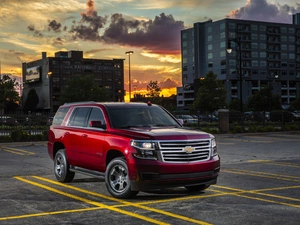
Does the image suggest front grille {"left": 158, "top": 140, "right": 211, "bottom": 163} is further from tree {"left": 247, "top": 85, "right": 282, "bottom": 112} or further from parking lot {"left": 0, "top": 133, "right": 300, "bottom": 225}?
tree {"left": 247, "top": 85, "right": 282, "bottom": 112}

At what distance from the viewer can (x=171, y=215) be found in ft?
24.7

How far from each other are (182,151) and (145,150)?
2.34 ft

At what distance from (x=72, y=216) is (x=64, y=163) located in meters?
3.77

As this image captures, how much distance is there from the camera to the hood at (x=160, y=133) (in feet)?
29.3

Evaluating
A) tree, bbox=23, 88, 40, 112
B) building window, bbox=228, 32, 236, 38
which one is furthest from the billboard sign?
building window, bbox=228, 32, 236, 38

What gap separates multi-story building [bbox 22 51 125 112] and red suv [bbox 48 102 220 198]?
145 metres

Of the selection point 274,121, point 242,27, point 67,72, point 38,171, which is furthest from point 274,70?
point 38,171

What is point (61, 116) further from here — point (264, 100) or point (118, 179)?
point (264, 100)

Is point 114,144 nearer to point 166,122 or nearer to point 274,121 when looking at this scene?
point 166,122

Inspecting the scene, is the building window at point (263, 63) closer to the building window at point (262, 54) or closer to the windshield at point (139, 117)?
the building window at point (262, 54)

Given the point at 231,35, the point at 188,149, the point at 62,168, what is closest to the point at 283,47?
the point at 231,35

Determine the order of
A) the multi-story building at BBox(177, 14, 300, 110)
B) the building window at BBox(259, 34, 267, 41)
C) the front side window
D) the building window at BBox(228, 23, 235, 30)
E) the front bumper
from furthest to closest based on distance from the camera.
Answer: the building window at BBox(259, 34, 267, 41) → the multi-story building at BBox(177, 14, 300, 110) → the building window at BBox(228, 23, 235, 30) → the front side window → the front bumper

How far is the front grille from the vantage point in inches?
348

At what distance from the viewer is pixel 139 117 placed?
1033cm
